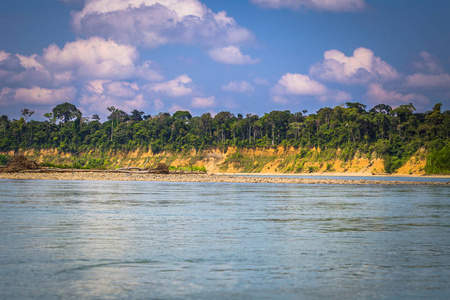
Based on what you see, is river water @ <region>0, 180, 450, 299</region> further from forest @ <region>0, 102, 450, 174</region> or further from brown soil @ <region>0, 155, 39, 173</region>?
forest @ <region>0, 102, 450, 174</region>

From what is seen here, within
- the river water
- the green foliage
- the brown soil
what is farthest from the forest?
the river water

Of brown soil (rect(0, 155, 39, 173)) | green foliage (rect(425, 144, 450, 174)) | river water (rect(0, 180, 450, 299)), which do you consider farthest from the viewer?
green foliage (rect(425, 144, 450, 174))

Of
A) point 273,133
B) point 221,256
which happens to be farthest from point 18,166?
point 273,133

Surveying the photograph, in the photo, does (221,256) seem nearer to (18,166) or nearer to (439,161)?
(18,166)

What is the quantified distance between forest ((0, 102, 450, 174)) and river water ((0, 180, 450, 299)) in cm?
9482

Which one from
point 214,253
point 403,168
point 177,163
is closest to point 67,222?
point 214,253

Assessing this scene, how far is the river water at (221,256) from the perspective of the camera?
33.4 ft

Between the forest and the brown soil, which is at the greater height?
the forest

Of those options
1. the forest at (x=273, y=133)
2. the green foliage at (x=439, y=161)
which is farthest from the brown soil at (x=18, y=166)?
the green foliage at (x=439, y=161)

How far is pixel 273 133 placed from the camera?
160750 millimetres

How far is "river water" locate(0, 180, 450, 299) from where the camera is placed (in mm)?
10180

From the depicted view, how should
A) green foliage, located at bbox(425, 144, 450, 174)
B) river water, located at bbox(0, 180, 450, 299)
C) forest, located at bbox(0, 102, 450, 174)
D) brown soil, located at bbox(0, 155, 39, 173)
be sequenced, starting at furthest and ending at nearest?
forest, located at bbox(0, 102, 450, 174) < green foliage, located at bbox(425, 144, 450, 174) < brown soil, located at bbox(0, 155, 39, 173) < river water, located at bbox(0, 180, 450, 299)

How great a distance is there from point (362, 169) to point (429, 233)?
376 ft

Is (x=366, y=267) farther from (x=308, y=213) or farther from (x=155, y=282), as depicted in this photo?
(x=308, y=213)
